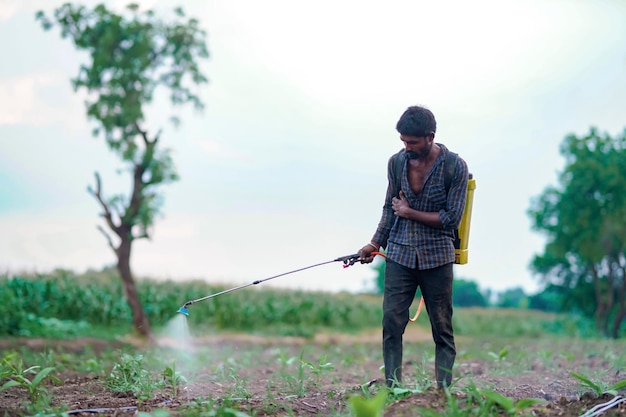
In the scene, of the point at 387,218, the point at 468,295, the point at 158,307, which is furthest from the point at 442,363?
the point at 468,295

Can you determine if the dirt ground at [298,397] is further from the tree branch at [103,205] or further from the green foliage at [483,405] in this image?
the tree branch at [103,205]

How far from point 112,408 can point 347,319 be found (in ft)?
59.4

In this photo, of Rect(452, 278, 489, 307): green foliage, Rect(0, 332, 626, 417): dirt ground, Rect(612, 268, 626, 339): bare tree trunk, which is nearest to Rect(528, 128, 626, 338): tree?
Rect(612, 268, 626, 339): bare tree trunk

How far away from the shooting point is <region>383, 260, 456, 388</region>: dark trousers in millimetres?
4930

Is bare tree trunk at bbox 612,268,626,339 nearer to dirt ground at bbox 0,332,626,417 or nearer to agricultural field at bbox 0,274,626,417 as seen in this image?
agricultural field at bbox 0,274,626,417

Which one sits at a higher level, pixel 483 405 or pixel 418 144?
pixel 418 144

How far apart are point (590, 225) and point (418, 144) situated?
20922mm

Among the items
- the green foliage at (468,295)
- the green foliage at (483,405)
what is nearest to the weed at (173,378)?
the green foliage at (483,405)

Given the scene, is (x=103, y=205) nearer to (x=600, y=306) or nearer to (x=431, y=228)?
(x=431, y=228)

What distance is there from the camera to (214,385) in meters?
5.56

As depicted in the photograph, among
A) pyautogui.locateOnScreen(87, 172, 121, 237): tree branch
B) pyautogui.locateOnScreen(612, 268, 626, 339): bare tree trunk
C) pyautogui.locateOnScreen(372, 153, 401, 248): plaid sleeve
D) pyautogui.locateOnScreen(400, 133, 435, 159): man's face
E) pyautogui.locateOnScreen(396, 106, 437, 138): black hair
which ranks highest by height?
pyautogui.locateOnScreen(87, 172, 121, 237): tree branch

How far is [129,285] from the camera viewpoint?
16406 millimetres

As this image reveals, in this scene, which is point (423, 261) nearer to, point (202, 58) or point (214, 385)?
point (214, 385)

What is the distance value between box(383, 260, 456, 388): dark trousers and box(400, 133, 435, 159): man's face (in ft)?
2.66
